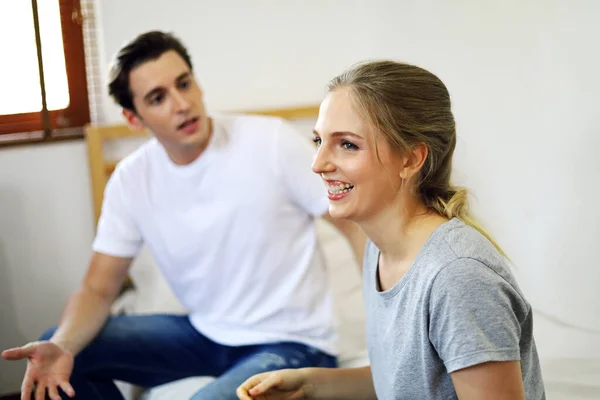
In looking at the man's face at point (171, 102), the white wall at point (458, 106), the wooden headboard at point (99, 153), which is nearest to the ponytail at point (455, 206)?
the white wall at point (458, 106)

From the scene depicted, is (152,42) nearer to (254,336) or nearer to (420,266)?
(254,336)

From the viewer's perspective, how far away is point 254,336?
1688 mm

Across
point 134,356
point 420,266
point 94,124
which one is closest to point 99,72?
point 94,124

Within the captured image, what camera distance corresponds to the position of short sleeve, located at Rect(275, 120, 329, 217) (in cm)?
167

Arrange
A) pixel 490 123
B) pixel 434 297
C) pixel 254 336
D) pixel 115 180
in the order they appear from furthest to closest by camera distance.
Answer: pixel 490 123, pixel 115 180, pixel 254 336, pixel 434 297

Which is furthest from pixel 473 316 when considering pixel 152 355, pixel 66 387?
pixel 152 355

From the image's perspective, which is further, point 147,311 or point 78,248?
point 78,248

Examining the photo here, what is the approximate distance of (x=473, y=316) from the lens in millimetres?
948

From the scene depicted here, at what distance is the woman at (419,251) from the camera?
3.12 ft

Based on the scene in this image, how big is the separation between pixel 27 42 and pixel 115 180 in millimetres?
873

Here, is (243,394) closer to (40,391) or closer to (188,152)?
(40,391)

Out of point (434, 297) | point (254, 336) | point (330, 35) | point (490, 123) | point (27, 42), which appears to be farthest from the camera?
point (330, 35)

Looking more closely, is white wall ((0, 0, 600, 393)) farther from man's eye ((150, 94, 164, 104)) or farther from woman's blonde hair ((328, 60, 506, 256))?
man's eye ((150, 94, 164, 104))

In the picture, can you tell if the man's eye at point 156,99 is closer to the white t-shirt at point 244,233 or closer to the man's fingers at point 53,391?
the white t-shirt at point 244,233
